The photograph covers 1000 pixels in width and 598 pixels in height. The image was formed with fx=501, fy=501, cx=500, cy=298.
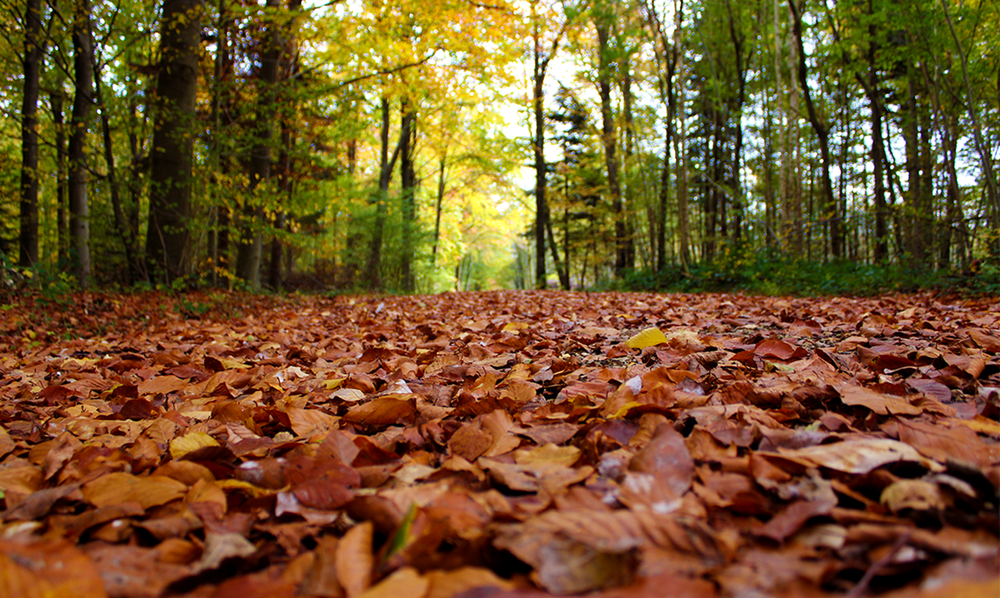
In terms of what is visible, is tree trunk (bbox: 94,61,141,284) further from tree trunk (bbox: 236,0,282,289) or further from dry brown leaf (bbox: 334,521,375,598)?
dry brown leaf (bbox: 334,521,375,598)

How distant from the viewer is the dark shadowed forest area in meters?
5.98

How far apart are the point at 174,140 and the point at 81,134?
1244 millimetres

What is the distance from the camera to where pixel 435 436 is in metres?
1.25

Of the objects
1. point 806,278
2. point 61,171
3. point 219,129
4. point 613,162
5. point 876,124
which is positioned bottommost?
point 806,278

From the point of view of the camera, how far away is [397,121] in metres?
14.4

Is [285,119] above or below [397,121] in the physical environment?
below

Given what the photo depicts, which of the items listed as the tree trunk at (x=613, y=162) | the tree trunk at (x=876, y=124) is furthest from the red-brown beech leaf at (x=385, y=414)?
the tree trunk at (x=613, y=162)

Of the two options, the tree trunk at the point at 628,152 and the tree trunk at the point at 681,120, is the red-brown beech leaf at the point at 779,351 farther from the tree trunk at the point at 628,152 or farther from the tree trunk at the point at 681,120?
the tree trunk at the point at 628,152

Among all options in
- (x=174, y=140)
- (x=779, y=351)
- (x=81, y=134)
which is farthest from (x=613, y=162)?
(x=779, y=351)

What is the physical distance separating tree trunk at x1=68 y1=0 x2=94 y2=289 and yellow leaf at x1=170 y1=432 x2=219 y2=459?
17.7 ft

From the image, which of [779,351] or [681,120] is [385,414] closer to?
[779,351]

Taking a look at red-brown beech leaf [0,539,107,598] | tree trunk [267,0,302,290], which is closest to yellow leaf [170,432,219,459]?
red-brown beech leaf [0,539,107,598]

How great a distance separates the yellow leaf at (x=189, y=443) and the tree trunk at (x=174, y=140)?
5.66 meters

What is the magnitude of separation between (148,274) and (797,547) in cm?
735
